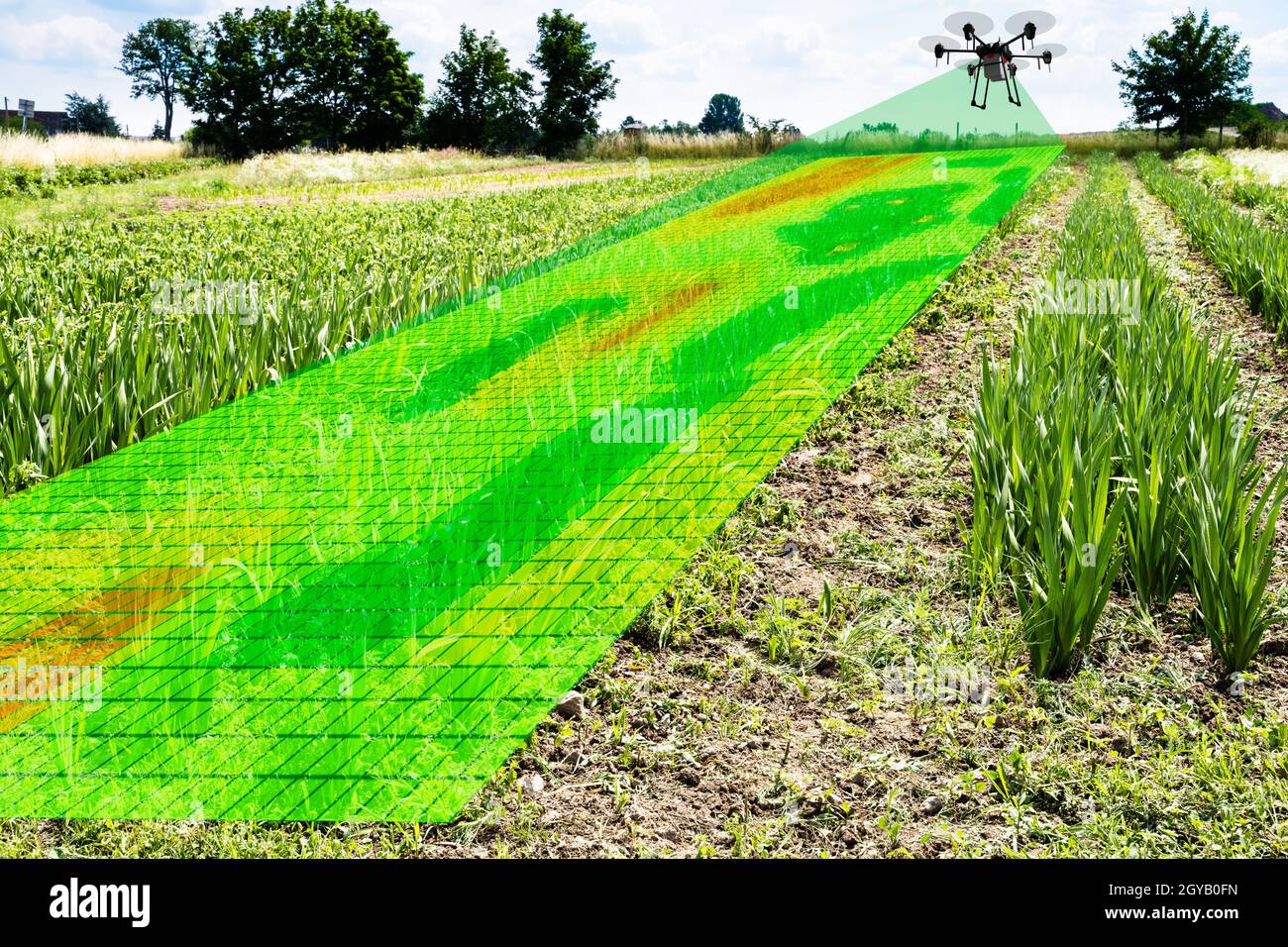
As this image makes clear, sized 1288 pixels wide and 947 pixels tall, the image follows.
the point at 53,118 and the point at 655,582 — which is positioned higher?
the point at 53,118

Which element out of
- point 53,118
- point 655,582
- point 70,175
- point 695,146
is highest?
point 53,118

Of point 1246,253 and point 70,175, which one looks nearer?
point 1246,253

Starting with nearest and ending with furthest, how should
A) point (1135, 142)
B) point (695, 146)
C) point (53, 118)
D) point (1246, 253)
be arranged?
1. point (1246, 253)
2. point (695, 146)
3. point (1135, 142)
4. point (53, 118)

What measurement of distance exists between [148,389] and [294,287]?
2060 mm

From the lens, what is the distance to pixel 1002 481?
2.90 m

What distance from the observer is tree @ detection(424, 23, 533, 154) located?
40.1 metres

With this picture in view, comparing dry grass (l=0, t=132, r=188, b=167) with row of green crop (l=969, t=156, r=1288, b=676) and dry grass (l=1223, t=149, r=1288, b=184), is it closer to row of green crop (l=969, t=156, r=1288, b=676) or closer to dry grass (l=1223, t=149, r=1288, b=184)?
row of green crop (l=969, t=156, r=1288, b=676)

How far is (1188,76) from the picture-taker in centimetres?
3731

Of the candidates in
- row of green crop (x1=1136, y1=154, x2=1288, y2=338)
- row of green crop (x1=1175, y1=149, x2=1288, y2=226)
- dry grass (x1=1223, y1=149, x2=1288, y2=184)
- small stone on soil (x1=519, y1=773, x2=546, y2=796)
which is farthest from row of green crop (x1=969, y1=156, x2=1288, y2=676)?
dry grass (x1=1223, y1=149, x2=1288, y2=184)

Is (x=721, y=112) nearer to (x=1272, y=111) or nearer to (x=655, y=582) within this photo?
(x=1272, y=111)

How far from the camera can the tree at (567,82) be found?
40000 millimetres
